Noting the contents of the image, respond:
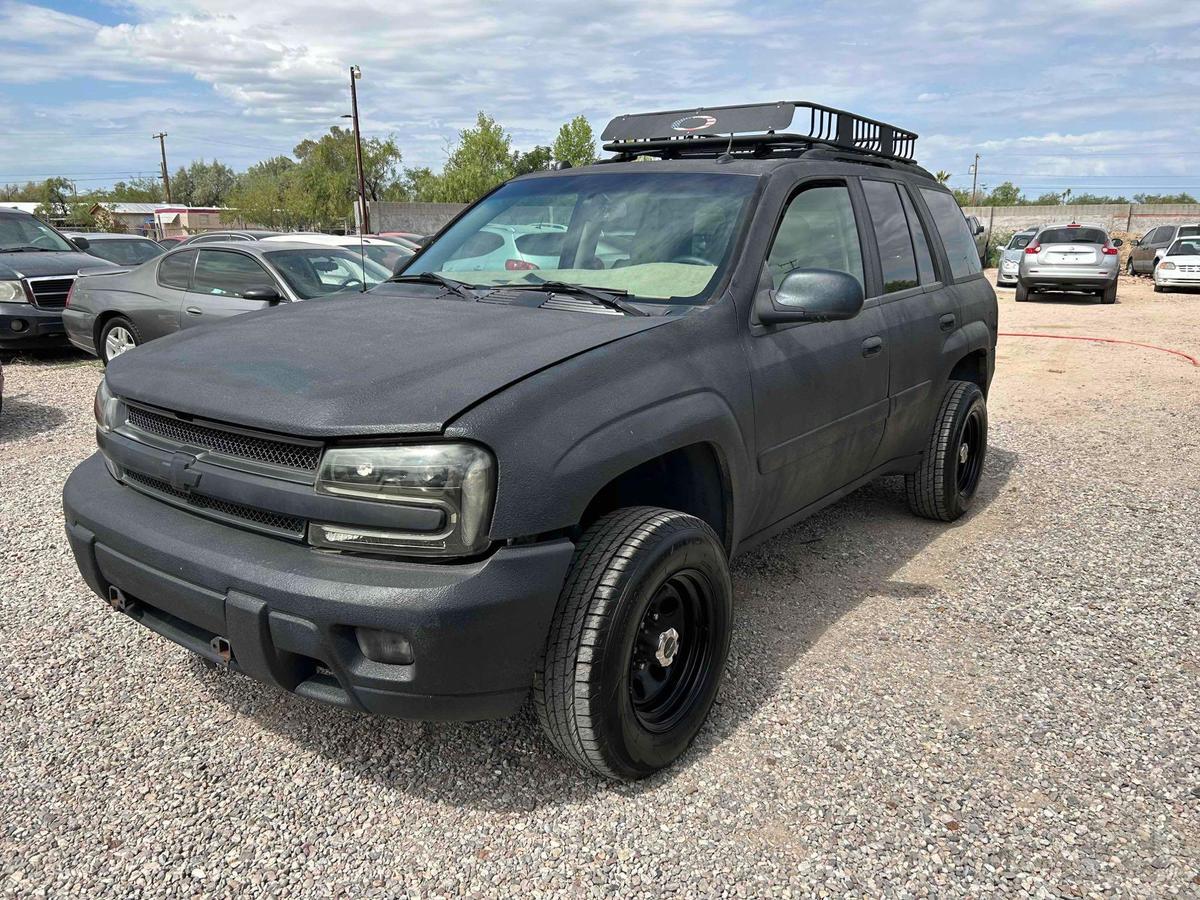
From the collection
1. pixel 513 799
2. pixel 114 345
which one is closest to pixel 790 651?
pixel 513 799

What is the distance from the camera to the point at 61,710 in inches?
122

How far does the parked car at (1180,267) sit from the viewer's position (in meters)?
20.1

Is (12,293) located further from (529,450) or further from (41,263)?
(529,450)

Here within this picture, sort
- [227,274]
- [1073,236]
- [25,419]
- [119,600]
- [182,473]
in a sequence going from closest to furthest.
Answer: [182,473], [119,600], [25,419], [227,274], [1073,236]

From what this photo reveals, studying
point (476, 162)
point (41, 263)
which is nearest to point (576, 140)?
point (476, 162)

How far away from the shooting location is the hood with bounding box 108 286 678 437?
2311 millimetres

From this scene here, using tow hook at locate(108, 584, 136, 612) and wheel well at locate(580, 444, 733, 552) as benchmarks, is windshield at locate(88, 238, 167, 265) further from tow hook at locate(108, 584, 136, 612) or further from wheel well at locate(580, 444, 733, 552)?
wheel well at locate(580, 444, 733, 552)

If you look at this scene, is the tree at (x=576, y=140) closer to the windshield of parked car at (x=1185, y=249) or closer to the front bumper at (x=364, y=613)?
the windshield of parked car at (x=1185, y=249)

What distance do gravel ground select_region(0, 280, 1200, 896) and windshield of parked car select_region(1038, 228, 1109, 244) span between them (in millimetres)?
16446

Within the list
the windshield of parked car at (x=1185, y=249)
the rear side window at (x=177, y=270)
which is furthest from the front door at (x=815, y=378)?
the windshield of parked car at (x=1185, y=249)

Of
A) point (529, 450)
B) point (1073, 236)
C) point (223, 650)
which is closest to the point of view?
point (529, 450)

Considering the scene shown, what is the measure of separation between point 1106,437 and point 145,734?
6953 mm

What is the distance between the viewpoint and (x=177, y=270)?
8.56m

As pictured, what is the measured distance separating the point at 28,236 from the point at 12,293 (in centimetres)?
200
